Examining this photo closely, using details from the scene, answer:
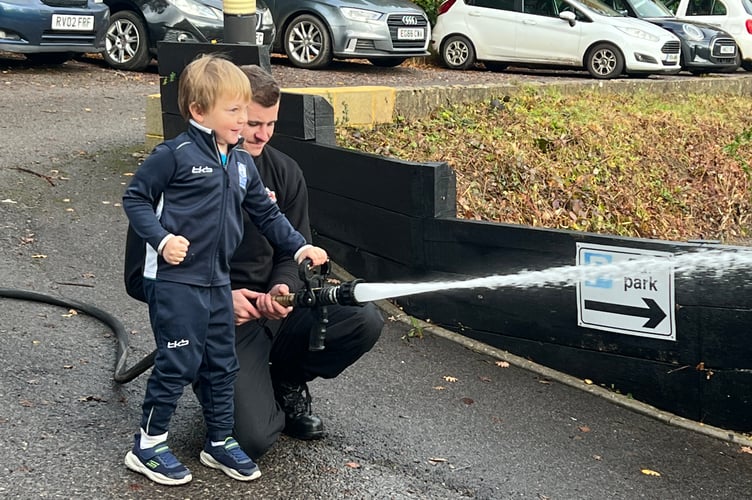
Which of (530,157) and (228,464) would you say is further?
(530,157)

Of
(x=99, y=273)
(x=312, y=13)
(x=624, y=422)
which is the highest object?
(x=312, y=13)

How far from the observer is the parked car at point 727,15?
22641 mm

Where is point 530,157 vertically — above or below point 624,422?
above

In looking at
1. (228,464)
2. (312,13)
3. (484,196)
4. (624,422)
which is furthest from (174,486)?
(312,13)

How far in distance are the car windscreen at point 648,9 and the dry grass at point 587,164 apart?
31.8 ft

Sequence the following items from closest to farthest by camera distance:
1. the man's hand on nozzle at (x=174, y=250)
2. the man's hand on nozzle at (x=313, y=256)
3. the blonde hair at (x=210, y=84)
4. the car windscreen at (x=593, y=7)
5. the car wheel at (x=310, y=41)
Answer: the man's hand on nozzle at (x=174, y=250) → the blonde hair at (x=210, y=84) → the man's hand on nozzle at (x=313, y=256) → the car wheel at (x=310, y=41) → the car windscreen at (x=593, y=7)

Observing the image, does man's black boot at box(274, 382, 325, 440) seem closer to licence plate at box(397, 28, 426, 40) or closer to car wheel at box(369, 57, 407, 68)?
licence plate at box(397, 28, 426, 40)

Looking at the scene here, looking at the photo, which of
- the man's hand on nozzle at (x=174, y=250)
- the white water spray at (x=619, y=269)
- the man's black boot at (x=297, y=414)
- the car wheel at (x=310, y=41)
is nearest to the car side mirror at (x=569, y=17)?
the car wheel at (x=310, y=41)

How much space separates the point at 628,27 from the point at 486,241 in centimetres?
1280

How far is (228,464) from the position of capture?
4.32m

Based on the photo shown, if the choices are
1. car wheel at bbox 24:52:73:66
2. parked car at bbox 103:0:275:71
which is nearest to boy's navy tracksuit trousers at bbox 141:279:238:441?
parked car at bbox 103:0:275:71

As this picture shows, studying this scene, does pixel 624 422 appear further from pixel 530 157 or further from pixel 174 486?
pixel 530 157

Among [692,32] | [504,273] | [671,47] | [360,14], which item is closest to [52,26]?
[360,14]

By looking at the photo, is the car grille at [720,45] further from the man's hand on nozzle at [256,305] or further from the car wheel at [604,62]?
the man's hand on nozzle at [256,305]
